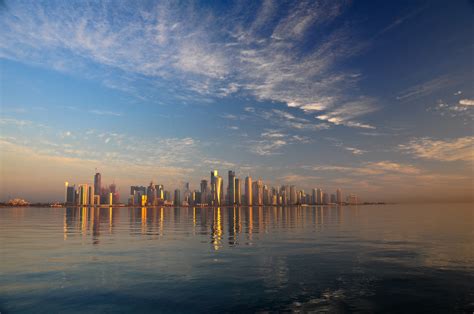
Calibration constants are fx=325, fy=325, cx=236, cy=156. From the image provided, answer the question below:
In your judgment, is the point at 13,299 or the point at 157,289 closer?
the point at 13,299

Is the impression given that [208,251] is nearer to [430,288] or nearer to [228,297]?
[228,297]

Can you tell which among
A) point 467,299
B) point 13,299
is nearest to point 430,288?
point 467,299

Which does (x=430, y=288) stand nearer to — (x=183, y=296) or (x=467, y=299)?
(x=467, y=299)

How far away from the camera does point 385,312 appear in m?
21.1

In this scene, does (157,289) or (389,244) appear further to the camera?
(389,244)

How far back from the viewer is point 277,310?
839 inches

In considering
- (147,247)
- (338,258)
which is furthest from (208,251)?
(338,258)

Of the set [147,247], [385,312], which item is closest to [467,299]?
[385,312]

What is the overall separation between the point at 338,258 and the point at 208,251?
17615mm

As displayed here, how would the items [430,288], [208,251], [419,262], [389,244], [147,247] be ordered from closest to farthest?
[430,288]
[419,262]
[208,251]
[147,247]
[389,244]

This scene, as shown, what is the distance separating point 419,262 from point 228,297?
2567cm

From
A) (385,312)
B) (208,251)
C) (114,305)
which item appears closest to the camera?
(385,312)

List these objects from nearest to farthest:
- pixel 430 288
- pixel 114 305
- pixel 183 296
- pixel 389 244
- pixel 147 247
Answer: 1. pixel 114 305
2. pixel 183 296
3. pixel 430 288
4. pixel 147 247
5. pixel 389 244

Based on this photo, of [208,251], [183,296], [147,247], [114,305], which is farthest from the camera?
[147,247]
